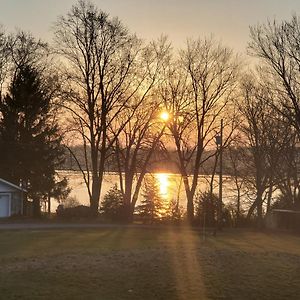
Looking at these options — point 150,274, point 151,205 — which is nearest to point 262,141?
point 151,205

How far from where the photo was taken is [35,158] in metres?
42.6

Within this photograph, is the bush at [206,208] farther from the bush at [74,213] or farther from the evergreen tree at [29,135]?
the evergreen tree at [29,135]

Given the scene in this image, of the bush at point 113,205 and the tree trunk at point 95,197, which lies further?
the tree trunk at point 95,197

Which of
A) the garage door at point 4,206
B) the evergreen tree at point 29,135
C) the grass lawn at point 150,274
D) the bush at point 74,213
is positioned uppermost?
the evergreen tree at point 29,135

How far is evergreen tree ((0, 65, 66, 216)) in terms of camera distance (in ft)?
140

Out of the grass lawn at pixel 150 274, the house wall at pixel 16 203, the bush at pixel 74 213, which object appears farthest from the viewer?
the house wall at pixel 16 203

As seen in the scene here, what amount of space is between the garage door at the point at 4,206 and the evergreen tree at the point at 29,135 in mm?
2532

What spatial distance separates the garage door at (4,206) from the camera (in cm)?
4116

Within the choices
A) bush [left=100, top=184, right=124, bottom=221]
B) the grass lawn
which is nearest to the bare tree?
bush [left=100, top=184, right=124, bottom=221]

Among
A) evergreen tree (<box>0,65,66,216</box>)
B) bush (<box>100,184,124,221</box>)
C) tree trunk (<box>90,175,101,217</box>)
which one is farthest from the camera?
evergreen tree (<box>0,65,66,216</box>)

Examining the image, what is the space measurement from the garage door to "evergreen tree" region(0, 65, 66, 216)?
8.31 ft

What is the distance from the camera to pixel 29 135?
43.5m

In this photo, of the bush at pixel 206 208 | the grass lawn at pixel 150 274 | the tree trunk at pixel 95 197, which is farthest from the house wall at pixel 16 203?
the grass lawn at pixel 150 274

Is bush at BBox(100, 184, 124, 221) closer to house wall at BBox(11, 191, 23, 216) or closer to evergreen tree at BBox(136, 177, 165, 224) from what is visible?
evergreen tree at BBox(136, 177, 165, 224)
